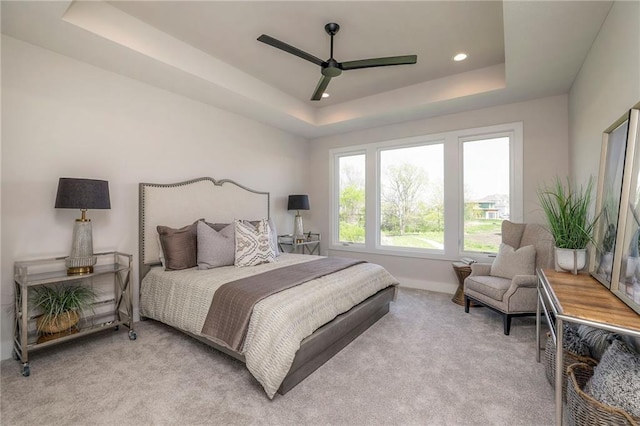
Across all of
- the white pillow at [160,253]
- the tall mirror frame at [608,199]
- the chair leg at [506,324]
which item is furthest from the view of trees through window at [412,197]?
the white pillow at [160,253]

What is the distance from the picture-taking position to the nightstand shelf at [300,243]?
4832mm

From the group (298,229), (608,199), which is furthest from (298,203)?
(608,199)

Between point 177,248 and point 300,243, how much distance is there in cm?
213

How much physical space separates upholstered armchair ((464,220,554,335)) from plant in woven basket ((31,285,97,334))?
378cm

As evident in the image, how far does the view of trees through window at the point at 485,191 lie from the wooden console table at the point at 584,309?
207 cm

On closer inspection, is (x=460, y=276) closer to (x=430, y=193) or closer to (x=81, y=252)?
(x=430, y=193)

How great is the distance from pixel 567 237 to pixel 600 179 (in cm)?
47

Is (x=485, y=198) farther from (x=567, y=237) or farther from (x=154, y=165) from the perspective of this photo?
(x=154, y=165)

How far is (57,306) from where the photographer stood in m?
2.35

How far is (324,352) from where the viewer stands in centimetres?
228

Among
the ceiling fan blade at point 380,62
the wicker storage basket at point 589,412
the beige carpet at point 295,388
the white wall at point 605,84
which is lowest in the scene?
the beige carpet at point 295,388

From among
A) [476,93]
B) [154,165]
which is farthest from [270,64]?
[476,93]

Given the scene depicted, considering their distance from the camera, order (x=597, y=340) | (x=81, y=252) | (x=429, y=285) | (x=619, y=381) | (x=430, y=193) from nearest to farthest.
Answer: (x=619, y=381)
(x=597, y=340)
(x=81, y=252)
(x=429, y=285)
(x=430, y=193)

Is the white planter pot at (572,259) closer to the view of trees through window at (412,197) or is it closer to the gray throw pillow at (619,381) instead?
the gray throw pillow at (619,381)
